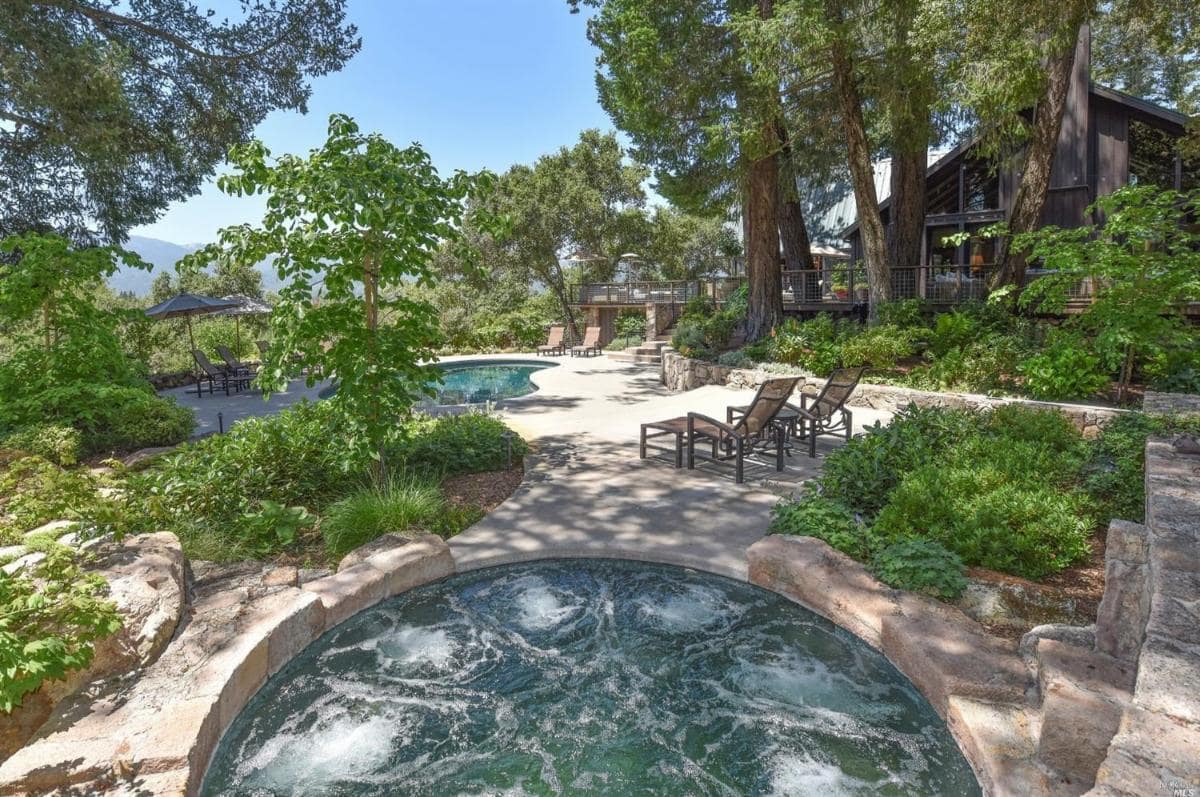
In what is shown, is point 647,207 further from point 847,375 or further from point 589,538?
point 589,538

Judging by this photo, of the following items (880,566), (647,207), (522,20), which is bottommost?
(880,566)

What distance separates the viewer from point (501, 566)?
4.65 metres

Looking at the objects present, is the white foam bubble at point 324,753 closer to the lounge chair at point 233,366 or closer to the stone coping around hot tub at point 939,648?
the stone coping around hot tub at point 939,648

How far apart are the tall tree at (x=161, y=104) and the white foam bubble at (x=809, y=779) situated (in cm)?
1149

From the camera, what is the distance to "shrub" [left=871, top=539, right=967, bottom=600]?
3662 millimetres

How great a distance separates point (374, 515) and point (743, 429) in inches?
145

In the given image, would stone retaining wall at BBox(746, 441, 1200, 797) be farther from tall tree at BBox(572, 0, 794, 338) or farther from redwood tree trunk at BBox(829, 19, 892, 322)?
tall tree at BBox(572, 0, 794, 338)

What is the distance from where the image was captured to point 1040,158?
10.2 m

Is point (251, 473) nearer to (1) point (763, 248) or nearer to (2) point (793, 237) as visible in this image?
(1) point (763, 248)

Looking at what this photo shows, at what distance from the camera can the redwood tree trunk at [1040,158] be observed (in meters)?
10.0

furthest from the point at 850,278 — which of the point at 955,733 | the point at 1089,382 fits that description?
the point at 955,733

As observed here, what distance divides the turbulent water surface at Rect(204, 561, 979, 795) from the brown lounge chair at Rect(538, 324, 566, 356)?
16.9 meters

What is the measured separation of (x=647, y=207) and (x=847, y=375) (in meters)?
21.6

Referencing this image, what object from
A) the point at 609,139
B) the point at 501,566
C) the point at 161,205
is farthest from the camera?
the point at 609,139
